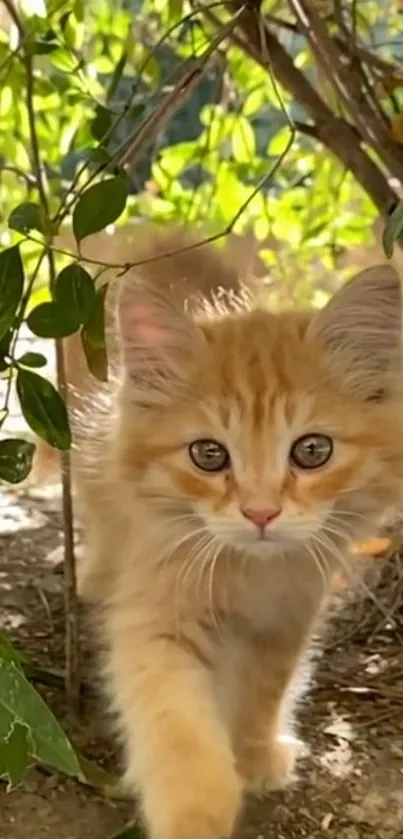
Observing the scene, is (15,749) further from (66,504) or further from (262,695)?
(262,695)

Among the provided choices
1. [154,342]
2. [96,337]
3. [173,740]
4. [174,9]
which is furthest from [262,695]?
[174,9]

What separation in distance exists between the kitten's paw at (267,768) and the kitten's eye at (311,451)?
31 centimetres

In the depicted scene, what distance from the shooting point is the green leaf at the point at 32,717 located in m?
0.73

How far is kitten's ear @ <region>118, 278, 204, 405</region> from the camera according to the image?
1.22 m

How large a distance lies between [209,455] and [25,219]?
1.04 ft

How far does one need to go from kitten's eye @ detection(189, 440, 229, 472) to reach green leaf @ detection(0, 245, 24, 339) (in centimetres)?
33

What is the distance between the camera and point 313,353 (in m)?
1.26

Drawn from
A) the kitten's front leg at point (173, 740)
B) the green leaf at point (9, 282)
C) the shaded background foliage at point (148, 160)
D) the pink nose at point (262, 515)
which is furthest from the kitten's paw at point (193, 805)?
the green leaf at point (9, 282)

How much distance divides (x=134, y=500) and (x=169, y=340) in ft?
0.52

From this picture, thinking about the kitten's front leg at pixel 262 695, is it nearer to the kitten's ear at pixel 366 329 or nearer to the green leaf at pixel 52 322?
the kitten's ear at pixel 366 329

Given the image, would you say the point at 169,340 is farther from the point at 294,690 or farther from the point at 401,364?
the point at 294,690

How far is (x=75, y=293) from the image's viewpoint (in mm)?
960

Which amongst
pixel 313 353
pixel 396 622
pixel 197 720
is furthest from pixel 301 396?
pixel 396 622

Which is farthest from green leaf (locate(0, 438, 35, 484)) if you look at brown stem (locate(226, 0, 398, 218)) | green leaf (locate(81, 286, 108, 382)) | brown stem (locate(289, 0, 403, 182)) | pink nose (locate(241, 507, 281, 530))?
brown stem (locate(226, 0, 398, 218))
